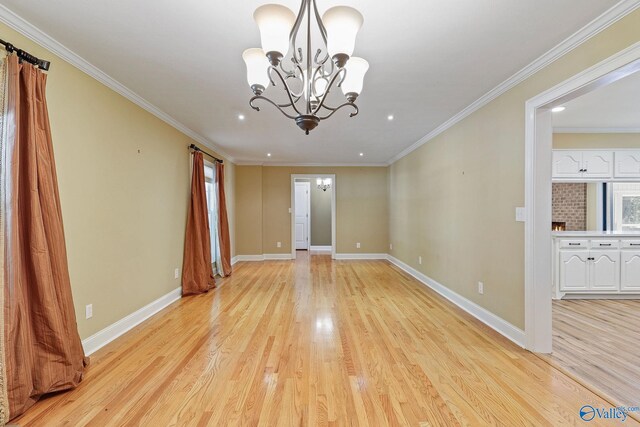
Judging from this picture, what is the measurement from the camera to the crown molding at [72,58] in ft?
5.66

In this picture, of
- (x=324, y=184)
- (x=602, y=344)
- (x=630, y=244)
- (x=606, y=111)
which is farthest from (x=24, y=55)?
(x=324, y=184)

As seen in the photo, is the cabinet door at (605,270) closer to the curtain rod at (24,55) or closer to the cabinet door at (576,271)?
the cabinet door at (576,271)

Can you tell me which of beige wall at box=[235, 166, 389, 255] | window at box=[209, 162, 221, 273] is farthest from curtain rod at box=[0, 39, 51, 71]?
beige wall at box=[235, 166, 389, 255]

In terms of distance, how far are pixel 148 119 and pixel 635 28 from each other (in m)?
4.13

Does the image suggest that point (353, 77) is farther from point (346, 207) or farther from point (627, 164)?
point (346, 207)

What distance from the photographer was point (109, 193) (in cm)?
257

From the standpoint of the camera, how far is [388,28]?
1818 millimetres

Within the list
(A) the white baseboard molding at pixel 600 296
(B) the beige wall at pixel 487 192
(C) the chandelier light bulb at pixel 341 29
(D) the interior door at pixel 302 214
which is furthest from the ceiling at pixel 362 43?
(D) the interior door at pixel 302 214

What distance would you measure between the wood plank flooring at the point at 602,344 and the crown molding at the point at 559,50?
2.33 m

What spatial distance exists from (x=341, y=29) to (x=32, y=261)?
225 centimetres

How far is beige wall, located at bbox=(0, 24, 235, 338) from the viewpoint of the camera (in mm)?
2146

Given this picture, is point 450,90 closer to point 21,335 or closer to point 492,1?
point 492,1

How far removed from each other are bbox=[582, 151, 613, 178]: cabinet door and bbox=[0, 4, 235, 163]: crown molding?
5.83 metres

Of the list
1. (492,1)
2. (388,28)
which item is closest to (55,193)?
(388,28)
